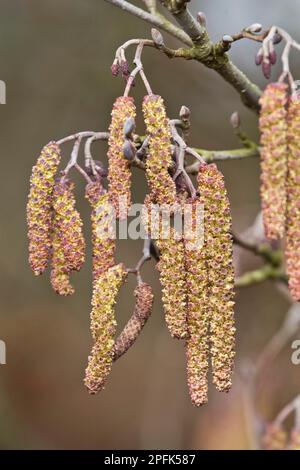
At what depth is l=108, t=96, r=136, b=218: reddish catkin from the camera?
59.4 inches

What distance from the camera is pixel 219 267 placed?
4.87 ft

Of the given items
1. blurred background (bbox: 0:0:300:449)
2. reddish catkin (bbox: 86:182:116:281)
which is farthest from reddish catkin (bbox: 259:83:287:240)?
blurred background (bbox: 0:0:300:449)

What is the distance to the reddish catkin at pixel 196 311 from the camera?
4.87 feet

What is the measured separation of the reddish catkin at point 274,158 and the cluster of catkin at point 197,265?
17cm

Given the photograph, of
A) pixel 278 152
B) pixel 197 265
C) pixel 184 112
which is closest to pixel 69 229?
pixel 197 265

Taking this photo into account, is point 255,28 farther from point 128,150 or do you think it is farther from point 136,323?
point 136,323

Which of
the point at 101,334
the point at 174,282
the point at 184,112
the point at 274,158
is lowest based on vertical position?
the point at 101,334

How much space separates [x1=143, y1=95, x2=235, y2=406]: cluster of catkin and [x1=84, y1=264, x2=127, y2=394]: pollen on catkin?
0.14 metres

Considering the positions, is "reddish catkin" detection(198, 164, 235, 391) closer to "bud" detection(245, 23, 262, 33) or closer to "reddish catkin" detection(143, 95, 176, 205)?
"reddish catkin" detection(143, 95, 176, 205)

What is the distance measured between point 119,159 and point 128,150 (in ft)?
0.15

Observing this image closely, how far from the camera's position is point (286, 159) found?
130 cm

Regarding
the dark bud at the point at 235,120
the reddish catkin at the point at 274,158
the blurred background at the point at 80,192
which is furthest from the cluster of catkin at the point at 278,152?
the blurred background at the point at 80,192

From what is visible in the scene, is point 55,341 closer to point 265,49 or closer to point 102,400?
point 102,400
